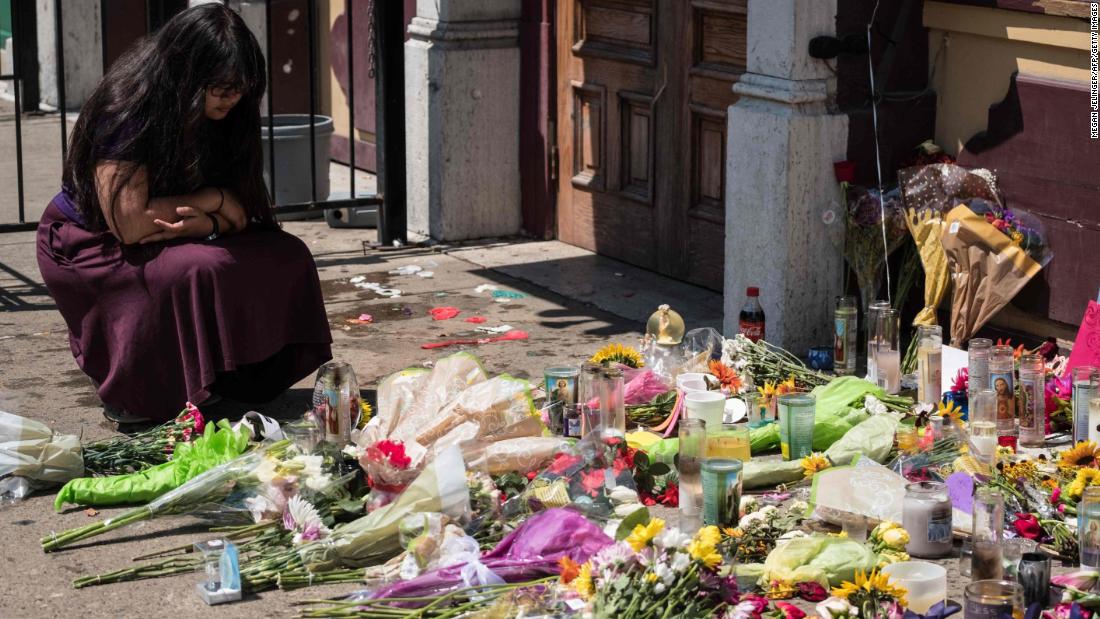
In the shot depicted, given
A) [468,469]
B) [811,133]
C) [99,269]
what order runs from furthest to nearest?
[811,133] → [99,269] → [468,469]

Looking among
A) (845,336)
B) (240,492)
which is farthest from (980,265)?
(240,492)

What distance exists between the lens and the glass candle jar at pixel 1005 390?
245 inches

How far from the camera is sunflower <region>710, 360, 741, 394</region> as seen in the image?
6648 mm

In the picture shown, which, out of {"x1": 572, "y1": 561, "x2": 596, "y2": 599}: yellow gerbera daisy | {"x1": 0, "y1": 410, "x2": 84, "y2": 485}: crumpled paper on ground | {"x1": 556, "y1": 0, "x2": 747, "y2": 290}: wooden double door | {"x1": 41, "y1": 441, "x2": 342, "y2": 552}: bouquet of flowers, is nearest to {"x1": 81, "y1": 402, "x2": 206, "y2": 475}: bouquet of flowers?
{"x1": 0, "y1": 410, "x2": 84, "y2": 485}: crumpled paper on ground

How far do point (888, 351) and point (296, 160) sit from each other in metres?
4.65

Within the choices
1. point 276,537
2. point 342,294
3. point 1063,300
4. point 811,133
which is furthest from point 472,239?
point 276,537

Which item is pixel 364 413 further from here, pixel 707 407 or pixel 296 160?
pixel 296 160

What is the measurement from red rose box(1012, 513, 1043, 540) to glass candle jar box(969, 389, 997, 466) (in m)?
0.39

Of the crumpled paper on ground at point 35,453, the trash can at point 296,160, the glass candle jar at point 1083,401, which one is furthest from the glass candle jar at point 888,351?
the trash can at point 296,160

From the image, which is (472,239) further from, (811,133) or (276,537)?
(276,537)

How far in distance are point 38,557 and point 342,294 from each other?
3592mm

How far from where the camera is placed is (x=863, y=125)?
23.7ft

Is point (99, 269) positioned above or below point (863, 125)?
below

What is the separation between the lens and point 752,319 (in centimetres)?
711
